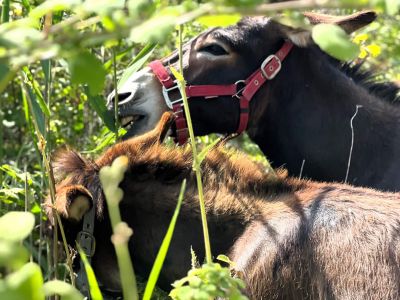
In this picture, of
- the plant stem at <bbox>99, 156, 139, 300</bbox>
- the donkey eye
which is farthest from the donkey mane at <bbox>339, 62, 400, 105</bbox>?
the plant stem at <bbox>99, 156, 139, 300</bbox>

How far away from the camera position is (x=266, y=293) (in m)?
3.04

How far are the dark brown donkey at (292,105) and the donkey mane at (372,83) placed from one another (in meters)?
0.02

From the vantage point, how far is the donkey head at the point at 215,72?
484 cm

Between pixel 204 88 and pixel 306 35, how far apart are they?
79 centimetres

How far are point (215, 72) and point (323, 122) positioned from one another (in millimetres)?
819

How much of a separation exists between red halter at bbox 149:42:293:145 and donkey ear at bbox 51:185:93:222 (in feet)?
5.63

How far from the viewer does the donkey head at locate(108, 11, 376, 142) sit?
4844 mm

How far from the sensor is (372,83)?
5.23 m

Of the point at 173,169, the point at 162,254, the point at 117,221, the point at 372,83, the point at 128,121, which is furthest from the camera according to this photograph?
the point at 372,83

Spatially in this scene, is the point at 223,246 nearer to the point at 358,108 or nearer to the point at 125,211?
the point at 125,211

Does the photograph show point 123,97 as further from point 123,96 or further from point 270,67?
point 270,67

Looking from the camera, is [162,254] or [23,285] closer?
[23,285]

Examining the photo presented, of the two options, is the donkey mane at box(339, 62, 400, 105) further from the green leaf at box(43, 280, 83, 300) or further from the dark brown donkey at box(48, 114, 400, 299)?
the green leaf at box(43, 280, 83, 300)

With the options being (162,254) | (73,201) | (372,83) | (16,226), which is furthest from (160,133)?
(372,83)
